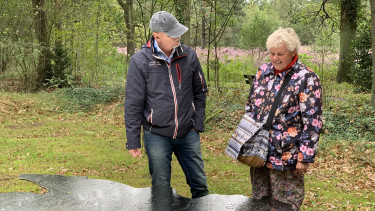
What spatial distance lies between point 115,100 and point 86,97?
1123 mm

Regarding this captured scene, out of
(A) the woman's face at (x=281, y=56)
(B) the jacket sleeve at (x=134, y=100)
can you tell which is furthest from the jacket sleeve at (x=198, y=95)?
(A) the woman's face at (x=281, y=56)

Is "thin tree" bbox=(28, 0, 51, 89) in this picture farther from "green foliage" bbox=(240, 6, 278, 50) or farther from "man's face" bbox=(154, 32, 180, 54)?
"green foliage" bbox=(240, 6, 278, 50)

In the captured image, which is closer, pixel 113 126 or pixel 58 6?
pixel 113 126

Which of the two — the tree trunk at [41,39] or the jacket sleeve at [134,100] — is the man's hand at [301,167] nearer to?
the jacket sleeve at [134,100]

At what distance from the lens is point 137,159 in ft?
26.6

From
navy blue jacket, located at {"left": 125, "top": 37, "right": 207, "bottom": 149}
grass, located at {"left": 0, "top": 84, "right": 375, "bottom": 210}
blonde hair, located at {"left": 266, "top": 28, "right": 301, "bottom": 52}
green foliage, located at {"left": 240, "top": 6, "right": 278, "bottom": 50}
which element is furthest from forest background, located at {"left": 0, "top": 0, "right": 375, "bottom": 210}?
green foliage, located at {"left": 240, "top": 6, "right": 278, "bottom": 50}

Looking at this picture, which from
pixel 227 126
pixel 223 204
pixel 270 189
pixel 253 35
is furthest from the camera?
pixel 253 35

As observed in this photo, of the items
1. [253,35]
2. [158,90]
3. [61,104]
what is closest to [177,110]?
[158,90]

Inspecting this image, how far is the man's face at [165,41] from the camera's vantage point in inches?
138

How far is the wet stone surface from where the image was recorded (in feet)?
8.95

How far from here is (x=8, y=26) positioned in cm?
1666

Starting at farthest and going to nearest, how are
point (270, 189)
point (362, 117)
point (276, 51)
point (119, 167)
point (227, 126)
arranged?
point (227, 126), point (362, 117), point (119, 167), point (270, 189), point (276, 51)

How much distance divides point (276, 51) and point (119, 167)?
5086 mm

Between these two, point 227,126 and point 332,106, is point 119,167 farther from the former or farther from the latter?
point 332,106
